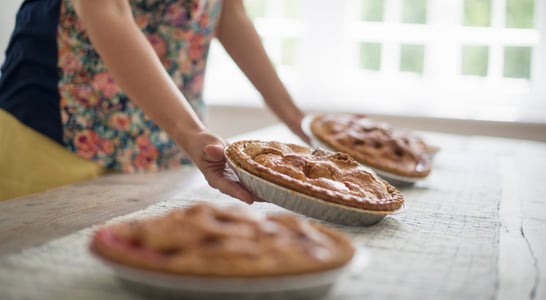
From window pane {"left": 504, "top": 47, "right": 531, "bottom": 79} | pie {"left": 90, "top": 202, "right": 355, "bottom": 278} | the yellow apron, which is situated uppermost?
pie {"left": 90, "top": 202, "right": 355, "bottom": 278}

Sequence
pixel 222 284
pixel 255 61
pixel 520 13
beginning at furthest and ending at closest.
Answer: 1. pixel 520 13
2. pixel 255 61
3. pixel 222 284

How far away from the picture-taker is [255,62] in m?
1.71

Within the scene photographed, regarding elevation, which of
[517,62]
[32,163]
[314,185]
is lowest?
[517,62]

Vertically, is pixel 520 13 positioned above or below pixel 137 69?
below

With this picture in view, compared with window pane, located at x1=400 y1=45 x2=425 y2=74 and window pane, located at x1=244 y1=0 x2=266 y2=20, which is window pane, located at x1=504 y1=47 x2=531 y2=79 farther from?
window pane, located at x1=244 y1=0 x2=266 y2=20

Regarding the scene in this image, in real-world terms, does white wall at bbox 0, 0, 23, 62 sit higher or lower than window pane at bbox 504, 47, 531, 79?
higher

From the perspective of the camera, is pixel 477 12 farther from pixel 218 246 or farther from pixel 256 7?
pixel 218 246

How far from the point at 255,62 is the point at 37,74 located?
1.73 ft

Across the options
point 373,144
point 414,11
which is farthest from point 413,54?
point 373,144

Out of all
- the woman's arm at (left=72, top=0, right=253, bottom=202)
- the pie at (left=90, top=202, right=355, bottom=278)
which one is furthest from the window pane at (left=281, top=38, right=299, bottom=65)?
the pie at (left=90, top=202, right=355, bottom=278)

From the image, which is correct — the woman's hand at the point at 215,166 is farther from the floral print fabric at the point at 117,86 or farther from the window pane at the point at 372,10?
the window pane at the point at 372,10

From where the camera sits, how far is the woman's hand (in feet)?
3.48

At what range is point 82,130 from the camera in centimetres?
155

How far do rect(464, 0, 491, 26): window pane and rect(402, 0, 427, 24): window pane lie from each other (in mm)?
202
